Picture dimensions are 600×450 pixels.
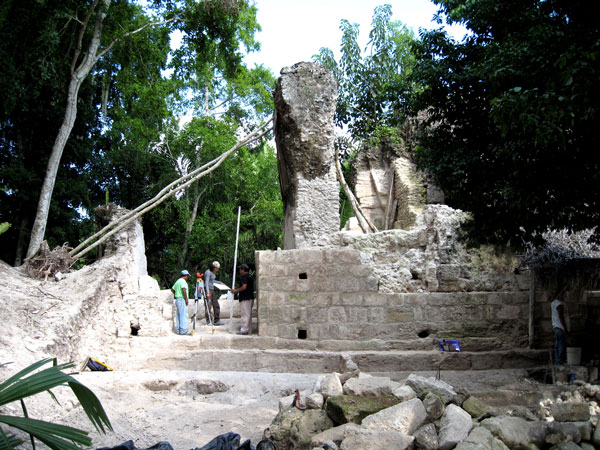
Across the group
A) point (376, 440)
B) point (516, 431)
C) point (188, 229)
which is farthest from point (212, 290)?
point (188, 229)

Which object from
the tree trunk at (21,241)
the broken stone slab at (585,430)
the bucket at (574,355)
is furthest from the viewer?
the tree trunk at (21,241)

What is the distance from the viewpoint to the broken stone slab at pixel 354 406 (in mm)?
4891

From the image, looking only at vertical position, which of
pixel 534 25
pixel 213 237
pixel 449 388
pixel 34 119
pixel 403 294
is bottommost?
pixel 449 388

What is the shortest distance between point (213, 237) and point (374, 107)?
8925mm

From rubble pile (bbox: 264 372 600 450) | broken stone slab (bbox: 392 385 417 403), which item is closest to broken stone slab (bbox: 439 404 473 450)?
rubble pile (bbox: 264 372 600 450)

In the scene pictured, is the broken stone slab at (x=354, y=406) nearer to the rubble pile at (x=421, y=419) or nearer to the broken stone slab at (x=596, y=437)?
the rubble pile at (x=421, y=419)

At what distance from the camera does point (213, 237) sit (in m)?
21.6

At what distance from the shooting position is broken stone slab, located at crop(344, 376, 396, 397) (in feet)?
17.0

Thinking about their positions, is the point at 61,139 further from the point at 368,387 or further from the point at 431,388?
the point at 431,388

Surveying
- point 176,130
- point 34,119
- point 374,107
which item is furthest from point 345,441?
point 176,130

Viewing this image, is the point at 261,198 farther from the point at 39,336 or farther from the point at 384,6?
the point at 39,336

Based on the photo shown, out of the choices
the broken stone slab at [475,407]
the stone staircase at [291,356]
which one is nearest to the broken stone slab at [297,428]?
the broken stone slab at [475,407]

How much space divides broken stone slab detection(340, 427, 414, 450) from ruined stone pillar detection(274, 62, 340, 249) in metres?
5.30

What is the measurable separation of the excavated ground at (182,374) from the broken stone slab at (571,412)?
0.60 metres
